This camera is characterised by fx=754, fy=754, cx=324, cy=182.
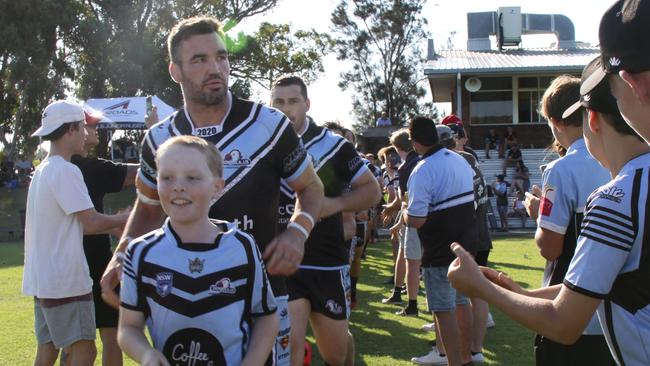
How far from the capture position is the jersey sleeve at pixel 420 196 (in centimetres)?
674

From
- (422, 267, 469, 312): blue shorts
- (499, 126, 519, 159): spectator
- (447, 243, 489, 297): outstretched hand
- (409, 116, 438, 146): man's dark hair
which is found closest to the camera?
(447, 243, 489, 297): outstretched hand

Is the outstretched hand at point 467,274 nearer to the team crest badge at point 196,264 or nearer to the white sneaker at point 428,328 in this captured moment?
the team crest badge at point 196,264

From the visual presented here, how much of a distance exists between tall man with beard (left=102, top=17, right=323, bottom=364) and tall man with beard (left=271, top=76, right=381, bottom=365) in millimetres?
1352

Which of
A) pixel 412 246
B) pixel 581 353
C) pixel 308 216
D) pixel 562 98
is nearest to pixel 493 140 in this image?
pixel 412 246

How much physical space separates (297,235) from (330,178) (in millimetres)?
2073

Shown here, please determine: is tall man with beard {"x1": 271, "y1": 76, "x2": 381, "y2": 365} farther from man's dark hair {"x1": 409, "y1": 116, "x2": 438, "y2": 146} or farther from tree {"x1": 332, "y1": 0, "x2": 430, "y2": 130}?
tree {"x1": 332, "y1": 0, "x2": 430, "y2": 130}

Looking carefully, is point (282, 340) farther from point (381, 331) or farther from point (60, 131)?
point (381, 331)

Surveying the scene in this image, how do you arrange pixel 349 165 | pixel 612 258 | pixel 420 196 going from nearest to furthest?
pixel 612 258 < pixel 349 165 < pixel 420 196

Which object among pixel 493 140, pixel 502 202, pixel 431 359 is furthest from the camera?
pixel 493 140

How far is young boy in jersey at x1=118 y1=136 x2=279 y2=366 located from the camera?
9.68 ft

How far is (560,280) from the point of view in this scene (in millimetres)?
4098

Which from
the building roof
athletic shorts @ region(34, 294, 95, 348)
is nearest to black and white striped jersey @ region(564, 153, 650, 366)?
athletic shorts @ region(34, 294, 95, 348)

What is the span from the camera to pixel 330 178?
5.56 meters

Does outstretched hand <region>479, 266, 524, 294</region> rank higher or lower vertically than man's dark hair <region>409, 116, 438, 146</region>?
lower
